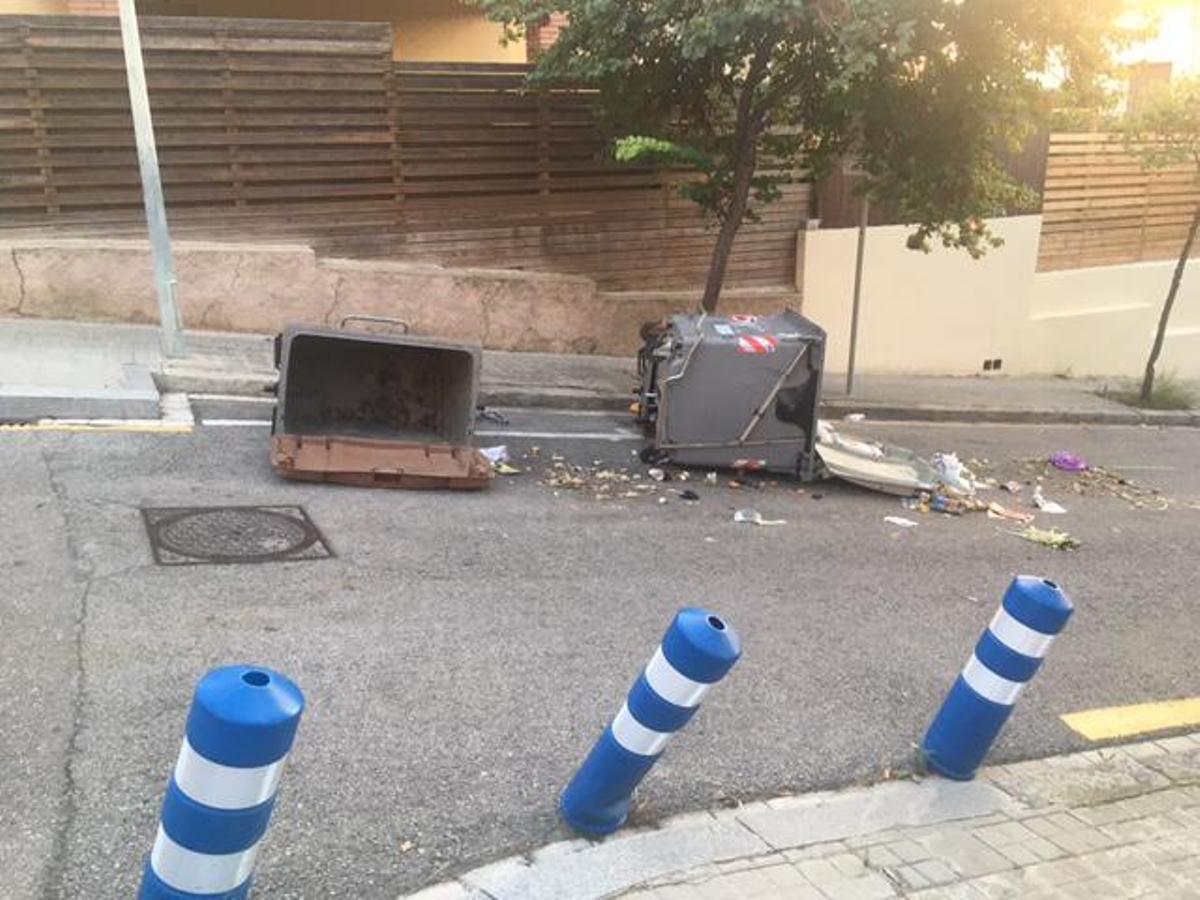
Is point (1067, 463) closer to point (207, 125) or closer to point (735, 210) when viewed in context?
point (735, 210)

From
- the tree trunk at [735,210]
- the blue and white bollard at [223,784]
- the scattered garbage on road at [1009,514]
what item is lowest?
the scattered garbage on road at [1009,514]

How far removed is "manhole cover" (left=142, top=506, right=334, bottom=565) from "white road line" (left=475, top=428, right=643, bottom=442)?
2582 millimetres

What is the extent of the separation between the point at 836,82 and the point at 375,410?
425cm

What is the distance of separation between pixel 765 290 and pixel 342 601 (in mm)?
9187

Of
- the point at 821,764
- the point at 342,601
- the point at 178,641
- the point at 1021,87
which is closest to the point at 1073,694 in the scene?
the point at 821,764

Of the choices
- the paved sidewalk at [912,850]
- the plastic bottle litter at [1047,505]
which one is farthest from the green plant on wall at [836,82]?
the paved sidewalk at [912,850]

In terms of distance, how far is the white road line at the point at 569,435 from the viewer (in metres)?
8.33

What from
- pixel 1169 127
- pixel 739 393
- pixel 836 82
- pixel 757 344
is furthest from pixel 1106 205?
pixel 739 393

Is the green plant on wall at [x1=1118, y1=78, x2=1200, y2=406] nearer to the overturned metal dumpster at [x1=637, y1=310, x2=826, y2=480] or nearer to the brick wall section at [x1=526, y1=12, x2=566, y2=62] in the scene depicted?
the brick wall section at [x1=526, y1=12, x2=566, y2=62]

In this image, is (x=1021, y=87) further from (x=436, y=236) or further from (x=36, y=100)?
(x=36, y=100)

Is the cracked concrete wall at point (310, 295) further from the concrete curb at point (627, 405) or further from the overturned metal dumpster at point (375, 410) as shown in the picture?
the overturned metal dumpster at point (375, 410)

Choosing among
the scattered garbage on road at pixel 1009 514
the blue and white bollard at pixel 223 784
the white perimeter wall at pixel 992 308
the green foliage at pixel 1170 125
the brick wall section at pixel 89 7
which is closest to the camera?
the blue and white bollard at pixel 223 784

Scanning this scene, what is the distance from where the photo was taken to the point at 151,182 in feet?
26.5

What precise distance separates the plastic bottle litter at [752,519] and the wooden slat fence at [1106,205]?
10.0 metres
